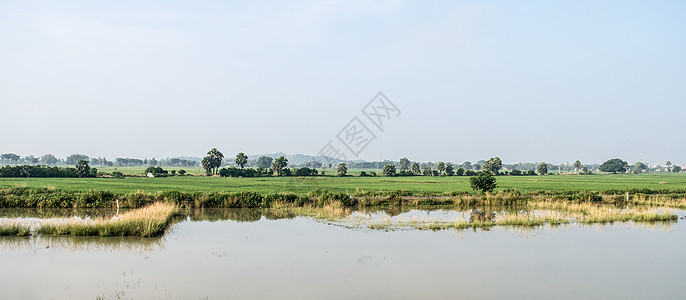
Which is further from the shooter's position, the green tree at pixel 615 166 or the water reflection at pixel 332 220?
the green tree at pixel 615 166

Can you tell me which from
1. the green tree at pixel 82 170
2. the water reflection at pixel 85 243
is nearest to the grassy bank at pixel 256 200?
the water reflection at pixel 85 243

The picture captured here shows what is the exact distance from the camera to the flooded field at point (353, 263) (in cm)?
1064

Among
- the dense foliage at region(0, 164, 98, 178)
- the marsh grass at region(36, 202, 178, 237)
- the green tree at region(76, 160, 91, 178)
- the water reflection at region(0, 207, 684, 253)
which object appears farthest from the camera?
the green tree at region(76, 160, 91, 178)

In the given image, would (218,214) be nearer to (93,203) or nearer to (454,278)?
(93,203)

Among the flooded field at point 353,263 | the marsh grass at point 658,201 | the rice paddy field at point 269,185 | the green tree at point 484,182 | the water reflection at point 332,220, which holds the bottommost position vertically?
the flooded field at point 353,263

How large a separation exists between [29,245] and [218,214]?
9.54 m

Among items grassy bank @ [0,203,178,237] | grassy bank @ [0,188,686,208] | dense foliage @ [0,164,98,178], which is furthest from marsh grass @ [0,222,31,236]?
dense foliage @ [0,164,98,178]

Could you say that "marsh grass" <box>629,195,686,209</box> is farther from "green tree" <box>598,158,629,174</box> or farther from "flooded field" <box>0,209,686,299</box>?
"green tree" <box>598,158,629,174</box>

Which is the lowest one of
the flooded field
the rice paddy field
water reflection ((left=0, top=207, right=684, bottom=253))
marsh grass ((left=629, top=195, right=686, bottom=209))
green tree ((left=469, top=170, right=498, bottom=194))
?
the flooded field

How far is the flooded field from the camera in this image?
10.6 m

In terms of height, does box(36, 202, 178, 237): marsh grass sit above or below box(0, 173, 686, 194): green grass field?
below

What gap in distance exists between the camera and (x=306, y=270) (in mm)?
12555

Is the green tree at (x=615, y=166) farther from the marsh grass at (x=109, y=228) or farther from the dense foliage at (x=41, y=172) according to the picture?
the marsh grass at (x=109, y=228)

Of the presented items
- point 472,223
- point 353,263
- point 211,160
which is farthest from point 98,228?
point 211,160
